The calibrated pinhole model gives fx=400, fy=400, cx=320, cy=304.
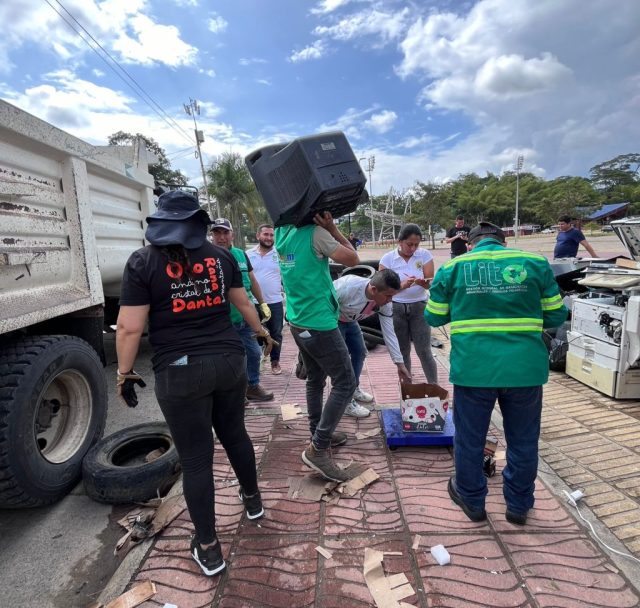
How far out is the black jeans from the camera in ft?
5.82

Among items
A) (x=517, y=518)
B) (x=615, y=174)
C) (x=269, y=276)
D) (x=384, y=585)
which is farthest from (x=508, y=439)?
(x=615, y=174)

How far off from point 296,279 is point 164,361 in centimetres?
98

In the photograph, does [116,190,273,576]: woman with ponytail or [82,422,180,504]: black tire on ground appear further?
[82,422,180,504]: black tire on ground

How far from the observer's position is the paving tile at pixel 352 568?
68.1 inches

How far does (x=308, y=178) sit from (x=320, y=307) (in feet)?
2.55

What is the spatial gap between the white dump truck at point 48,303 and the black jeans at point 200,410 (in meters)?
1.05

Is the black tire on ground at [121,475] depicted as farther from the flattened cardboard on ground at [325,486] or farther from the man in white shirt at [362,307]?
the man in white shirt at [362,307]

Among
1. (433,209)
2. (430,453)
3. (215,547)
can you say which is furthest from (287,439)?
(433,209)

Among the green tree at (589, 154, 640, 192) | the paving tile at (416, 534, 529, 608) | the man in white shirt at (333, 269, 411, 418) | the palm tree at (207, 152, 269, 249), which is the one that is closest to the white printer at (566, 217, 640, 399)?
the man in white shirt at (333, 269, 411, 418)

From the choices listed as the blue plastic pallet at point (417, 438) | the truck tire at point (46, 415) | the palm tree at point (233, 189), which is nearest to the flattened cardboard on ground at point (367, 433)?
the blue plastic pallet at point (417, 438)

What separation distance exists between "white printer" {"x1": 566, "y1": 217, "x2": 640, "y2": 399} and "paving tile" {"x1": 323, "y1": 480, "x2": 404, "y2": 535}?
2668mm

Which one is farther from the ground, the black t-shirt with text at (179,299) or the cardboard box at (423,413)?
the black t-shirt with text at (179,299)

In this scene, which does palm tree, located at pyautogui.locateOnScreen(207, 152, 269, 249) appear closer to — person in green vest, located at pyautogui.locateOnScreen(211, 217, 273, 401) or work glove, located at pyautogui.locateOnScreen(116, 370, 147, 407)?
person in green vest, located at pyautogui.locateOnScreen(211, 217, 273, 401)

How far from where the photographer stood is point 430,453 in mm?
2895
